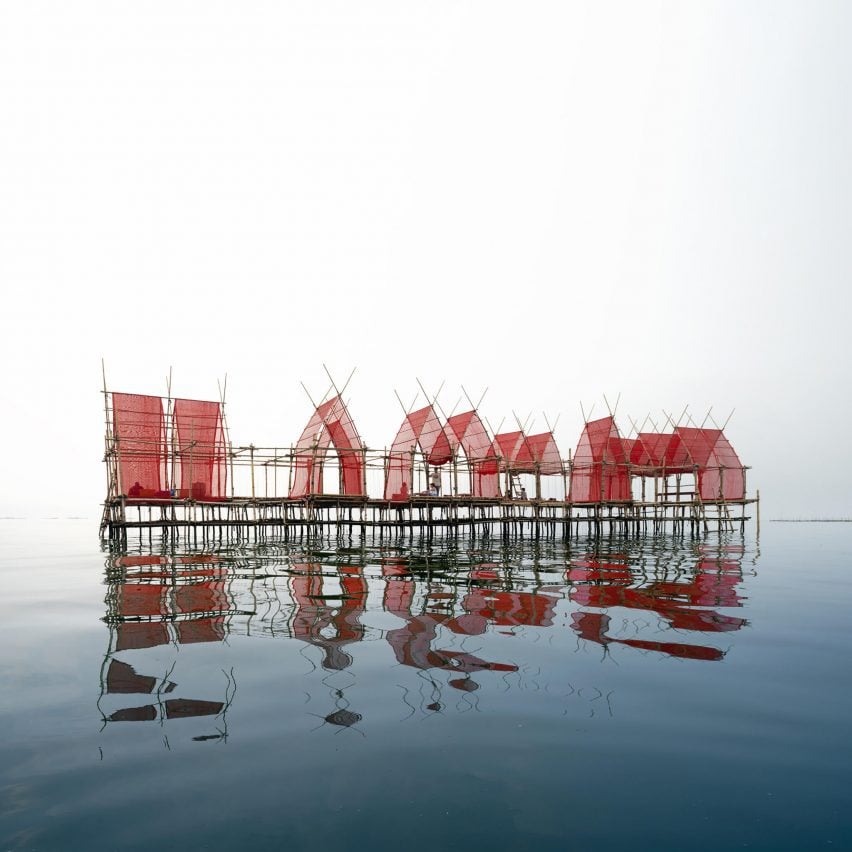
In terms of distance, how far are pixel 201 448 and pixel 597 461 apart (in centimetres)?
2085

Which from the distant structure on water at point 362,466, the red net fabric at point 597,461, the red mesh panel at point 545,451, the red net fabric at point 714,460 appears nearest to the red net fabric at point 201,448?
the distant structure on water at point 362,466

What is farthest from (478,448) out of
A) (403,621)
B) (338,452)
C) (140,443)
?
(403,621)

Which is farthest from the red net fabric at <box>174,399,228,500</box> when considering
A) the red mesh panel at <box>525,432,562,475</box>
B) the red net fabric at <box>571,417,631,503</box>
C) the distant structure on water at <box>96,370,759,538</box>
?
the red net fabric at <box>571,417,631,503</box>

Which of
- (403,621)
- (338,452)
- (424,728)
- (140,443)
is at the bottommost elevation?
(403,621)

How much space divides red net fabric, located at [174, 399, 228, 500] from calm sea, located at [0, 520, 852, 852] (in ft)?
62.6

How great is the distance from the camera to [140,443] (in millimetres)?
26547

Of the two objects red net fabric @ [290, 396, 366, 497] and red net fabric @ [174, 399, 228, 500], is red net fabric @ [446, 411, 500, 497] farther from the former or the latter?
red net fabric @ [174, 399, 228, 500]

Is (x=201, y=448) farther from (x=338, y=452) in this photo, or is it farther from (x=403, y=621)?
(x=403, y=621)

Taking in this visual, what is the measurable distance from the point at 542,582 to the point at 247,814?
10295 mm

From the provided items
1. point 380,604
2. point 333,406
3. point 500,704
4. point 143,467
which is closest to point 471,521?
point 333,406

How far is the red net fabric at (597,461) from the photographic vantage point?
3678 cm

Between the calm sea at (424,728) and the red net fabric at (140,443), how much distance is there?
17.4m

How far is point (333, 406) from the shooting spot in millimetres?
29109
